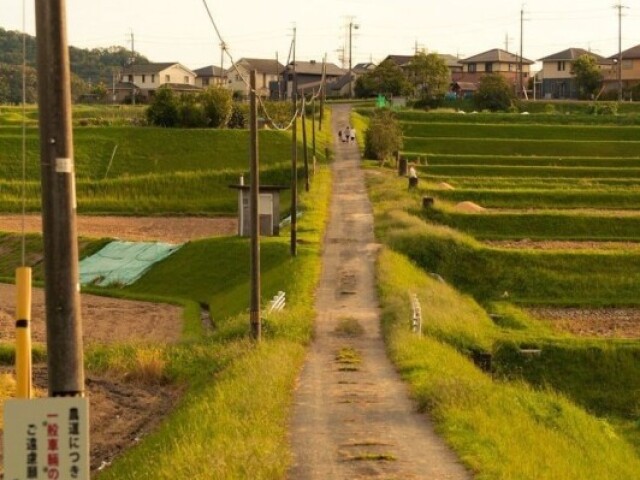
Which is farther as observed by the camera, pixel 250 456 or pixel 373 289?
pixel 373 289

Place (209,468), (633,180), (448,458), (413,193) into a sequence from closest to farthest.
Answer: (209,468), (448,458), (413,193), (633,180)

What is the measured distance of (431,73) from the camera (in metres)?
101

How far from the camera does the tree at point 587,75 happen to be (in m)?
101

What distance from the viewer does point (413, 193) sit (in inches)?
1821

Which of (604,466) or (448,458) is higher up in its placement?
(448,458)

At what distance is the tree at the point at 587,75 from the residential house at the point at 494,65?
16.1m

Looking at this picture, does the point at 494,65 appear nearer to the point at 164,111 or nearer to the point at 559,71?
the point at 559,71

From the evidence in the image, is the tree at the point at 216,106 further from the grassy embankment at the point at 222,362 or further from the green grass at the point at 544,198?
the grassy embankment at the point at 222,362

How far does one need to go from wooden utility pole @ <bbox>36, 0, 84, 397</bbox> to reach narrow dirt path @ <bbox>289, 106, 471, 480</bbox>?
5.58 meters

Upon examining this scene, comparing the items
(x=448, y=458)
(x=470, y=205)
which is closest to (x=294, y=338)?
(x=448, y=458)

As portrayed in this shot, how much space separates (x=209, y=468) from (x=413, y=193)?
3528 centimetres

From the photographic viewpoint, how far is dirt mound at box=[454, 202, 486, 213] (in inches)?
1672

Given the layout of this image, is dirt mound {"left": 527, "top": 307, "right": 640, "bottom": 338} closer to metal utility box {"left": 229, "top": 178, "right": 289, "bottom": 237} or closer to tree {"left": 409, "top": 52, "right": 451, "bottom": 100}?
metal utility box {"left": 229, "top": 178, "right": 289, "bottom": 237}

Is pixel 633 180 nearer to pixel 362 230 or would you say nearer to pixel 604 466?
pixel 362 230
